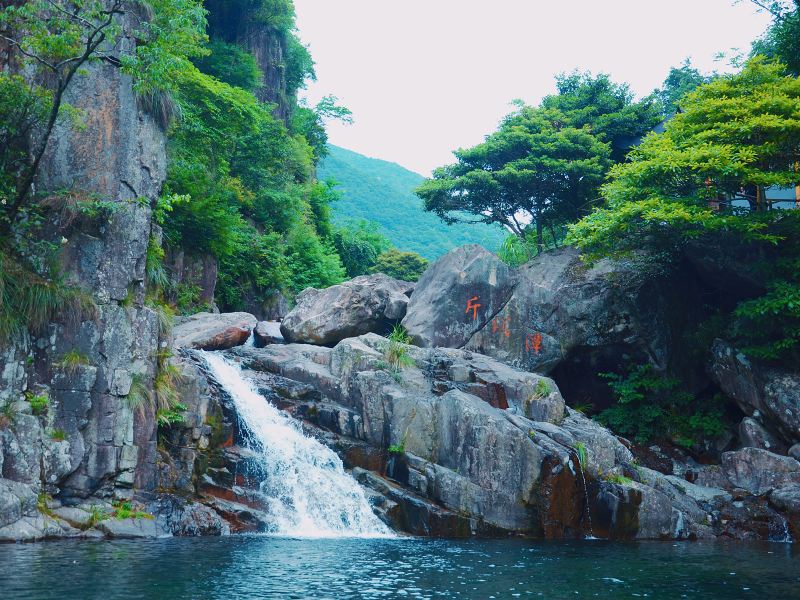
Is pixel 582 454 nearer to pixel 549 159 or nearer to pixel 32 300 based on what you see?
pixel 32 300

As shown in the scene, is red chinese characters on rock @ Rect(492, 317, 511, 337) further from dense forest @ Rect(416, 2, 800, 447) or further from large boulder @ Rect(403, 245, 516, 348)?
dense forest @ Rect(416, 2, 800, 447)

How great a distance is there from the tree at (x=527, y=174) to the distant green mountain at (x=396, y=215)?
36.5 m

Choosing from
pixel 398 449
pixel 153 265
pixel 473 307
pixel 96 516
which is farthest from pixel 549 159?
pixel 96 516

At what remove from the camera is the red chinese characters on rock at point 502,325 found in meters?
25.8

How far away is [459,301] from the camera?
26.3 meters

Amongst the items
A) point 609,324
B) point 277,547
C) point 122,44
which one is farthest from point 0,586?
point 609,324

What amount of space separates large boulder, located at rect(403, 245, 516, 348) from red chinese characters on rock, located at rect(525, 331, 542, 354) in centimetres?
163

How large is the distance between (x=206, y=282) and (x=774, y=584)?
2172 cm

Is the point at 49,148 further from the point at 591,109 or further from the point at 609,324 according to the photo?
the point at 591,109

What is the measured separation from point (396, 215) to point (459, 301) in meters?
55.5

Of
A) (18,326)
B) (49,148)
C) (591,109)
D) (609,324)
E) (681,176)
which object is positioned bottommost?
(18,326)

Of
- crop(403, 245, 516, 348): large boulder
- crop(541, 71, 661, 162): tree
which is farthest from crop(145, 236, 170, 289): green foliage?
crop(541, 71, 661, 162): tree

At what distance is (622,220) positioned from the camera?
2294 centimetres

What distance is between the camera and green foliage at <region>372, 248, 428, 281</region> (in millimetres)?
46125
